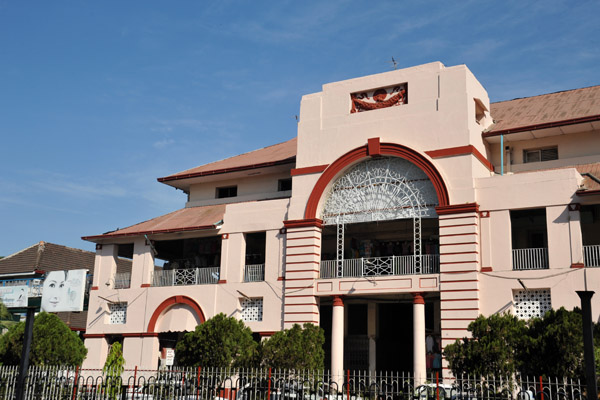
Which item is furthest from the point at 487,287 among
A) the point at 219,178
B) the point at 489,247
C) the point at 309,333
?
the point at 219,178

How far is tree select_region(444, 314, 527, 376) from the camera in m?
16.7

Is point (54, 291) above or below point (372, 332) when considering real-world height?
above

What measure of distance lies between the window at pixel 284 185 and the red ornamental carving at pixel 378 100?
15.6 feet

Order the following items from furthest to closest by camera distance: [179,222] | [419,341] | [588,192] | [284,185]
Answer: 1. [284,185]
2. [179,222]
3. [419,341]
4. [588,192]

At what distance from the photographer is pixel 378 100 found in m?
25.3

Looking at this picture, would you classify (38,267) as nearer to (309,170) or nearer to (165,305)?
(165,305)

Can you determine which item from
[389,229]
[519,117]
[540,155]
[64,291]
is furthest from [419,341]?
[64,291]

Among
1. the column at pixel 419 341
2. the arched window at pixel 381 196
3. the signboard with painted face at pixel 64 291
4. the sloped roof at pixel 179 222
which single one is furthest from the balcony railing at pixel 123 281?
the column at pixel 419 341

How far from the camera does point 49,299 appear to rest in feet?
111

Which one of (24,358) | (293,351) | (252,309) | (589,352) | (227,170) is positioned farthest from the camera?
(227,170)

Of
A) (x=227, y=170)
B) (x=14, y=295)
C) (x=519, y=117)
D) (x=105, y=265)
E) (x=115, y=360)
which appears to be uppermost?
(x=519, y=117)

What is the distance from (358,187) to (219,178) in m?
7.90

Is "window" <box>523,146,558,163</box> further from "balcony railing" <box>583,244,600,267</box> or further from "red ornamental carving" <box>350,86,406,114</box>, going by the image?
"red ornamental carving" <box>350,86,406,114</box>

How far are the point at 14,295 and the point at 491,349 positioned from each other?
2797 cm
